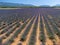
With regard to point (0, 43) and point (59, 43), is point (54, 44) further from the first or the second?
point (0, 43)

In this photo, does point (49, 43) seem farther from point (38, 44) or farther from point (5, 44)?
point (5, 44)

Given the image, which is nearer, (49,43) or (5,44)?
(5,44)

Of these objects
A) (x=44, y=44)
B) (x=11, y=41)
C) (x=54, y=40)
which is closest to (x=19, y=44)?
(x=11, y=41)

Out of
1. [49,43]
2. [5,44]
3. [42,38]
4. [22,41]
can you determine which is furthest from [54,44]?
[5,44]

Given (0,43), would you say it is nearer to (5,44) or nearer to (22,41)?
(5,44)

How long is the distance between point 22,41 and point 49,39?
2.00 metres

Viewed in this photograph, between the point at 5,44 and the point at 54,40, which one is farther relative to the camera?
the point at 54,40

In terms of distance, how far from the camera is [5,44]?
34.6 feet

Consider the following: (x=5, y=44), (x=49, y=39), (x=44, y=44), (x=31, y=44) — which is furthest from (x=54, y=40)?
(x=5, y=44)

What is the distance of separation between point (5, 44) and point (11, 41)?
1.03m

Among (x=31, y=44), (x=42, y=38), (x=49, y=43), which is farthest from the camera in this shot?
(x=42, y=38)

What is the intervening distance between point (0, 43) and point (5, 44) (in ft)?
2.15

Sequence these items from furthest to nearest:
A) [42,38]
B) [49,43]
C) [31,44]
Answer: [42,38]
[49,43]
[31,44]

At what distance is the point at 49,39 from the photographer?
1259cm
